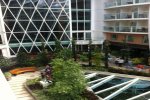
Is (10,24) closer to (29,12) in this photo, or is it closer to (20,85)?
(29,12)

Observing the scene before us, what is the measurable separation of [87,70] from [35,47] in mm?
12024

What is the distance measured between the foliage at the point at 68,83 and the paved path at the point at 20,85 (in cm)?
307

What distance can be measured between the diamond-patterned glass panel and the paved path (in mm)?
8902

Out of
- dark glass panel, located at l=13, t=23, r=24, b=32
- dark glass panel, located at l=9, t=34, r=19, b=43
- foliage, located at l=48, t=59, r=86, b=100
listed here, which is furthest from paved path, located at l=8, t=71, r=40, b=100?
dark glass panel, located at l=13, t=23, r=24, b=32

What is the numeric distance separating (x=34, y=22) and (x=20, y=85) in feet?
50.4

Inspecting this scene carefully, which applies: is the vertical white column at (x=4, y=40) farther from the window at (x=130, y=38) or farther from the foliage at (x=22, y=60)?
the window at (x=130, y=38)

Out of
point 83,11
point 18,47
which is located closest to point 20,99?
point 18,47

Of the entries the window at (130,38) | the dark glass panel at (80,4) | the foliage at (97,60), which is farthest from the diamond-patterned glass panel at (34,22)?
the foliage at (97,60)

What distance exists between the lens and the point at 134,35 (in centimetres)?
3525

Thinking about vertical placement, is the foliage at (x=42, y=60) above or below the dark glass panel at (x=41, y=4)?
below

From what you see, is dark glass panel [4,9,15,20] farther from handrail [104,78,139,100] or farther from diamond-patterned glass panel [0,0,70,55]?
handrail [104,78,139,100]

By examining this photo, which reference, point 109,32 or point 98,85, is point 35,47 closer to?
point 109,32

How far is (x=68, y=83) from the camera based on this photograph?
17.7 m

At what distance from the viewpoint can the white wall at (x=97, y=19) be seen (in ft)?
134
